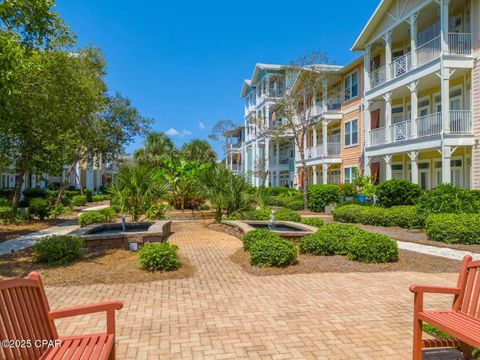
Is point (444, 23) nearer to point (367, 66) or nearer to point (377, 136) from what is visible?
point (367, 66)

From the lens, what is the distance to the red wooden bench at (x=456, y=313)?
138 inches

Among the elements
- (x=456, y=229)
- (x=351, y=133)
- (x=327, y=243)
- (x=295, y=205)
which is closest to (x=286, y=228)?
(x=327, y=243)

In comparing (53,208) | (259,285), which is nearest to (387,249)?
(259,285)

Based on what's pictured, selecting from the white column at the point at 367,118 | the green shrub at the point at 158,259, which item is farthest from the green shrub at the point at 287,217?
the white column at the point at 367,118

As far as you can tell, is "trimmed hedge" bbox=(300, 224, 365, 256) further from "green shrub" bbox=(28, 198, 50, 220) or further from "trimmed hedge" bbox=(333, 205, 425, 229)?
"green shrub" bbox=(28, 198, 50, 220)

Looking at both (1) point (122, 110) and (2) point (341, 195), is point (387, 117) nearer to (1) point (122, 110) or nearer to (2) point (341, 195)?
(2) point (341, 195)

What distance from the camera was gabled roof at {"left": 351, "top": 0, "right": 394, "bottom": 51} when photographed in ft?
72.5

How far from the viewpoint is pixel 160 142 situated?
43531 mm

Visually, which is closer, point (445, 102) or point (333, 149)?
point (445, 102)

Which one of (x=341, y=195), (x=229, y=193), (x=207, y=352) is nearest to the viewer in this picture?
(x=207, y=352)

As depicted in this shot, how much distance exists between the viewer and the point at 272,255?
8125mm

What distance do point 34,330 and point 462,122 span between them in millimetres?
19155

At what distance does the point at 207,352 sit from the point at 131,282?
11.2 ft

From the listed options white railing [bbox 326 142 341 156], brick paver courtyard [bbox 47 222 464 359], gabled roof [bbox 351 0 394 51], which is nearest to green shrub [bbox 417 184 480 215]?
brick paver courtyard [bbox 47 222 464 359]
